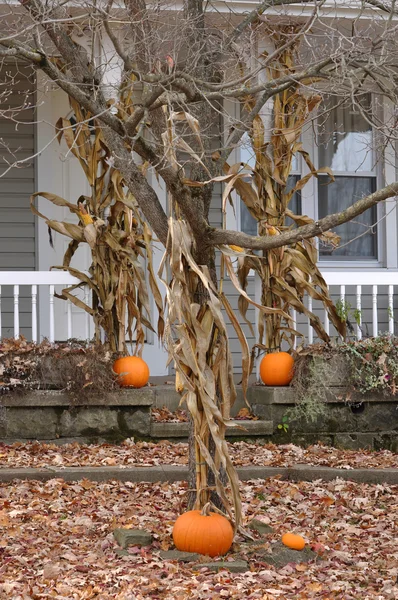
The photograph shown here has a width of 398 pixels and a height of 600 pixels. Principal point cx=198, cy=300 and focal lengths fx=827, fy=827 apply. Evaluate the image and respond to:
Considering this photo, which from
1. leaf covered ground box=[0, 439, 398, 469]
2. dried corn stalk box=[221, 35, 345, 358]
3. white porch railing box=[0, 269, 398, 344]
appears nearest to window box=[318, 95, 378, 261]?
white porch railing box=[0, 269, 398, 344]

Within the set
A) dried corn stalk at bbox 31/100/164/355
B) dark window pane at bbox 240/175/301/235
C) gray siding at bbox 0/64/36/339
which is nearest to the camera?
dried corn stalk at bbox 31/100/164/355

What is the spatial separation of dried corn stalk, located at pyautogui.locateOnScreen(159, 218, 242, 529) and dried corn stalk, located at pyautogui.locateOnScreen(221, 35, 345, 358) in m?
2.46

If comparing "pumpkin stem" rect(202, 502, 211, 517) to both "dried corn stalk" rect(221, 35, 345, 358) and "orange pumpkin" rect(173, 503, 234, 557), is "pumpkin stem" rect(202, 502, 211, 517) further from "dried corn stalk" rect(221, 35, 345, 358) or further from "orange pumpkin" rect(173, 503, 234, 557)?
"dried corn stalk" rect(221, 35, 345, 358)

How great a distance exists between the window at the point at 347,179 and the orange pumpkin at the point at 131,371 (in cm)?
324

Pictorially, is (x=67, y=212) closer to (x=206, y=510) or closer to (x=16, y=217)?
(x=16, y=217)

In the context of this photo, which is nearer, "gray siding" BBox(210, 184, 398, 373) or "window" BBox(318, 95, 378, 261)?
"gray siding" BBox(210, 184, 398, 373)

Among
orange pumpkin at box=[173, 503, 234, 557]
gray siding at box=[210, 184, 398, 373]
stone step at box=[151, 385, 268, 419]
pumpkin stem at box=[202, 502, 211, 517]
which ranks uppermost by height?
gray siding at box=[210, 184, 398, 373]

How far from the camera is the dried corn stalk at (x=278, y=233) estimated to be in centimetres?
725

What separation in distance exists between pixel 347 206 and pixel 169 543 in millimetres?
5735

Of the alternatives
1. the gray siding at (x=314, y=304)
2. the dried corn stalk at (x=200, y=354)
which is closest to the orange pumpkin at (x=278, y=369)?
the gray siding at (x=314, y=304)

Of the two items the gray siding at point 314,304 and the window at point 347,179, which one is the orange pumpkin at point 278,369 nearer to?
the gray siding at point 314,304

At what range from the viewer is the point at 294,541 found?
4602mm

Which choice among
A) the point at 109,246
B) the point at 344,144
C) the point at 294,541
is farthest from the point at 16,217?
the point at 294,541

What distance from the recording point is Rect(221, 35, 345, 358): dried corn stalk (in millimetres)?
7254
